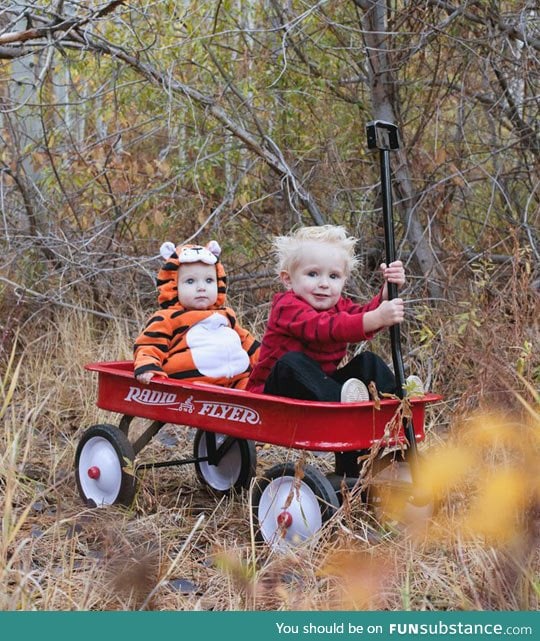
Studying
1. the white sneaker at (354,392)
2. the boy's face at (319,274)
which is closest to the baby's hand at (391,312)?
the white sneaker at (354,392)

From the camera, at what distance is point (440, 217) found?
5.89 metres

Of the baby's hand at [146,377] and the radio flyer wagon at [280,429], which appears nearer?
the radio flyer wagon at [280,429]

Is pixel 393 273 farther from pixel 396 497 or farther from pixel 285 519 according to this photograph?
pixel 285 519

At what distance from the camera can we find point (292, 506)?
334 centimetres

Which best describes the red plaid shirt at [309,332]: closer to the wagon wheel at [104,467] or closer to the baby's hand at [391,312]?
the baby's hand at [391,312]

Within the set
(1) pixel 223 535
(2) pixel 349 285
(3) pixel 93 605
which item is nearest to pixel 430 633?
(3) pixel 93 605

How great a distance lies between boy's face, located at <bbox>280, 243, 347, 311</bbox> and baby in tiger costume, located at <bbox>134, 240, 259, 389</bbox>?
54 centimetres

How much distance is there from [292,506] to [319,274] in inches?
35.1

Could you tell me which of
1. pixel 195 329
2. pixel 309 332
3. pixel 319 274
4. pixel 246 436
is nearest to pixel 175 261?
pixel 195 329

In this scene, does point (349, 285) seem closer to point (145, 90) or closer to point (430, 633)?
point (145, 90)

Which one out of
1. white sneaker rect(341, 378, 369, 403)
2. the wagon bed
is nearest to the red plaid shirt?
white sneaker rect(341, 378, 369, 403)

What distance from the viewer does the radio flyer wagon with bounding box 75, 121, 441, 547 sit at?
3244mm

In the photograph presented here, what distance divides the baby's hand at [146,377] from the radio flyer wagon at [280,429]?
0.07ft

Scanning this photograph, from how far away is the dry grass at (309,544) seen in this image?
2297 mm
